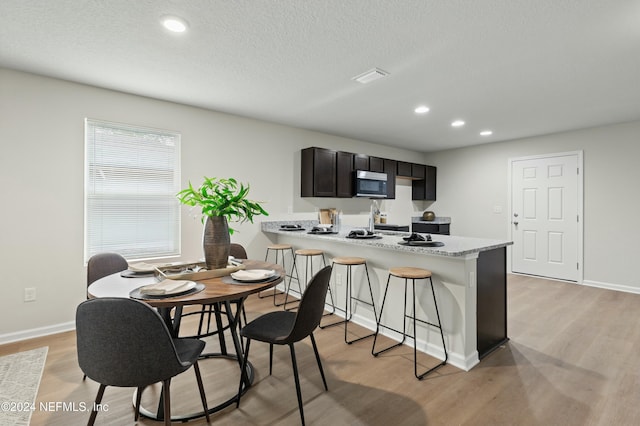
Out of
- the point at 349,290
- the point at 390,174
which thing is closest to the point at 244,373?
the point at 349,290

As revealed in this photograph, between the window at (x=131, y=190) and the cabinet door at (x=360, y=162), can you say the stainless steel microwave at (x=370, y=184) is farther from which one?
the window at (x=131, y=190)

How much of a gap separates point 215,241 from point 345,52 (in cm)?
180

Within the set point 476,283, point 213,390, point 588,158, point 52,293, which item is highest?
point 588,158

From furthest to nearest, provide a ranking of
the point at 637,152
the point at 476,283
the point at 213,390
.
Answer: the point at 637,152, the point at 476,283, the point at 213,390

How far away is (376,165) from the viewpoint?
5508mm

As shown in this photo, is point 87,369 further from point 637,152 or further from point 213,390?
point 637,152

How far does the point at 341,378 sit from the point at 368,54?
8.25ft

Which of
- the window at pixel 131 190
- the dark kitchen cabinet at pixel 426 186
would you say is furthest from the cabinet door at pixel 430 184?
the window at pixel 131 190

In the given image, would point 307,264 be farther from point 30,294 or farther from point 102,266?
point 30,294

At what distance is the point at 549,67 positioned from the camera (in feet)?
8.71

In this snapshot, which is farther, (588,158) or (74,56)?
(588,158)

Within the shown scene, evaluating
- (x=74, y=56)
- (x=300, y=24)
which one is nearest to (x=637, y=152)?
(x=300, y=24)

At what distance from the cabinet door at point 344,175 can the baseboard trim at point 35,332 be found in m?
3.72

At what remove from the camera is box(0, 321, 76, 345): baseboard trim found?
2.75 metres
